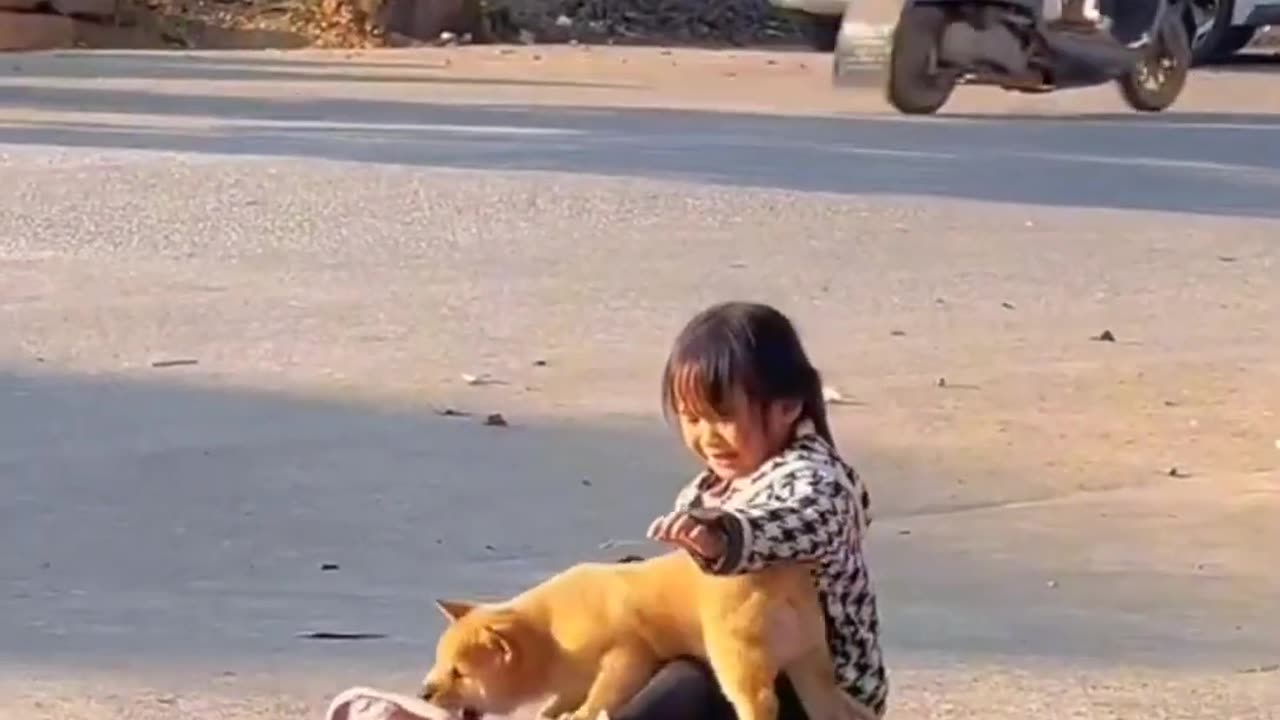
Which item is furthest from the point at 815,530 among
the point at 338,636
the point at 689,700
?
the point at 338,636

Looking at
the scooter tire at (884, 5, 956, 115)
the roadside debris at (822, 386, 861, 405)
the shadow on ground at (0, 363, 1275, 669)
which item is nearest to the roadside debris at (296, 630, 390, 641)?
the shadow on ground at (0, 363, 1275, 669)

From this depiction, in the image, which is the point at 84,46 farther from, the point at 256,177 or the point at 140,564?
the point at 140,564

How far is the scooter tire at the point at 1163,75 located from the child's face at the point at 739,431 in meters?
15.6

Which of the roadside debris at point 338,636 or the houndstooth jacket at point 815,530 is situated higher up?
the houndstooth jacket at point 815,530

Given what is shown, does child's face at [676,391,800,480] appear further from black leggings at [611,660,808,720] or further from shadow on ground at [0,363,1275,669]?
shadow on ground at [0,363,1275,669]

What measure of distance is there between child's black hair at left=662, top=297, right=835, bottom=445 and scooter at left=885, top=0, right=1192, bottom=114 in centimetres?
1363

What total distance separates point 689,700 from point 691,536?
1.08 ft

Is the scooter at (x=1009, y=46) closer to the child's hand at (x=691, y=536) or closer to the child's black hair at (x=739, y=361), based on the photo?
the child's black hair at (x=739, y=361)

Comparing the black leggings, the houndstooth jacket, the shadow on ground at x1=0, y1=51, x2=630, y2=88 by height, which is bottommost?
the shadow on ground at x1=0, y1=51, x2=630, y2=88

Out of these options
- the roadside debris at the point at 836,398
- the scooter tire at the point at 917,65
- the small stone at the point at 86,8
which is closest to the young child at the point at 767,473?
the roadside debris at the point at 836,398

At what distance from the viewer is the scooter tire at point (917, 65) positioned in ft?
57.7

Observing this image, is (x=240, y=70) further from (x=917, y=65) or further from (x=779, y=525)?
(x=779, y=525)

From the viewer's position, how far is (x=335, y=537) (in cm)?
638

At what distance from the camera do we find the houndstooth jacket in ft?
12.8
